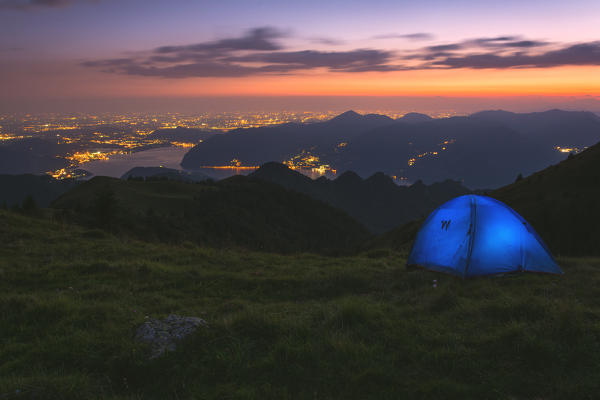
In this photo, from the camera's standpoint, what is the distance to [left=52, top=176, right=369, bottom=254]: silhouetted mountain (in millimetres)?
60188

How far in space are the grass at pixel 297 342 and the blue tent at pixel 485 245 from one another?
1.24 meters

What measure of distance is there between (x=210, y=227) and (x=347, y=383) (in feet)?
206

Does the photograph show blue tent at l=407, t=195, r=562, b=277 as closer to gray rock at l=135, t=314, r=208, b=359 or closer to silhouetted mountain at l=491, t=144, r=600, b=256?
gray rock at l=135, t=314, r=208, b=359


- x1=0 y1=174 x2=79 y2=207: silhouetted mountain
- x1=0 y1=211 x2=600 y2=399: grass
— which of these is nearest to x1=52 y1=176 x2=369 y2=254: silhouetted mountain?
x1=0 y1=211 x2=600 y2=399: grass

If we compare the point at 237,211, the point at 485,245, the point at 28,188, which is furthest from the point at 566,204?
the point at 28,188

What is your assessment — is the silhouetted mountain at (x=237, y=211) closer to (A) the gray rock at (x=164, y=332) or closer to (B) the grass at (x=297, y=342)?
(B) the grass at (x=297, y=342)

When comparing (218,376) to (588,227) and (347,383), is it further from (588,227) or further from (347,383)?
(588,227)

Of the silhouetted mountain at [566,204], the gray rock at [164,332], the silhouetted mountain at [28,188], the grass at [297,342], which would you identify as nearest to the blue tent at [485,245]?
the grass at [297,342]

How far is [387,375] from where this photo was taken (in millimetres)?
4484

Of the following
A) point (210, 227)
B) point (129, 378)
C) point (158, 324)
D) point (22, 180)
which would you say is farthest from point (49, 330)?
point (22, 180)

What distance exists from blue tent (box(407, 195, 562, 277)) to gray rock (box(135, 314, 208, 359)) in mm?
8214

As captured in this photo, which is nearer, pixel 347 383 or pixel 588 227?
pixel 347 383

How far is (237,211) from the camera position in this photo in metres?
82.3

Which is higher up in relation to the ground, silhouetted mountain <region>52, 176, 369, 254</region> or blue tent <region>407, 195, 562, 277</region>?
blue tent <region>407, 195, 562, 277</region>
